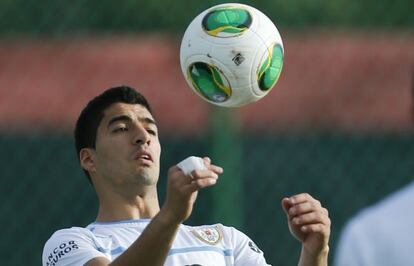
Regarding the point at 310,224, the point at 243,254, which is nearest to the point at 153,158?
the point at 243,254

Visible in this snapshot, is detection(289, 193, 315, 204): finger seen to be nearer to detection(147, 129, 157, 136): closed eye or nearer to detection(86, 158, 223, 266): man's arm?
detection(86, 158, 223, 266): man's arm

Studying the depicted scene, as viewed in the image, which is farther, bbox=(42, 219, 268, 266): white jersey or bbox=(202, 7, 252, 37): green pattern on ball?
bbox=(202, 7, 252, 37): green pattern on ball

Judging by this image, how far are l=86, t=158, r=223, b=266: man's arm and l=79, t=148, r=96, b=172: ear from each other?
123 cm

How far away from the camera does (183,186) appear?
5086mm

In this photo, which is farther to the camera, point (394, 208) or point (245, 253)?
point (245, 253)

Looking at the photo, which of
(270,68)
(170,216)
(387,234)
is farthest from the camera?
(270,68)

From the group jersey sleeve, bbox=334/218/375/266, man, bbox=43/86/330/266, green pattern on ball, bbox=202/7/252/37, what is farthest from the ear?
jersey sleeve, bbox=334/218/375/266

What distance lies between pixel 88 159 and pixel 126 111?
1.01 ft

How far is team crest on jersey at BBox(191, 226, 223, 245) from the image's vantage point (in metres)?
6.34

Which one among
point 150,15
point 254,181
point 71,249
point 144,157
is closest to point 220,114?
point 254,181

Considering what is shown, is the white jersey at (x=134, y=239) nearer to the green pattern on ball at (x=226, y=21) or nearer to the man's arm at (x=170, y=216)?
the man's arm at (x=170, y=216)

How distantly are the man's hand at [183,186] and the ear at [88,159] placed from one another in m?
1.40

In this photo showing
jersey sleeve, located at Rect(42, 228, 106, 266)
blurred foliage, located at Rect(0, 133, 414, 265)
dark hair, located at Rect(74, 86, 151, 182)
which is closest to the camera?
jersey sleeve, located at Rect(42, 228, 106, 266)

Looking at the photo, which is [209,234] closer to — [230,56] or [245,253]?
[245,253]
